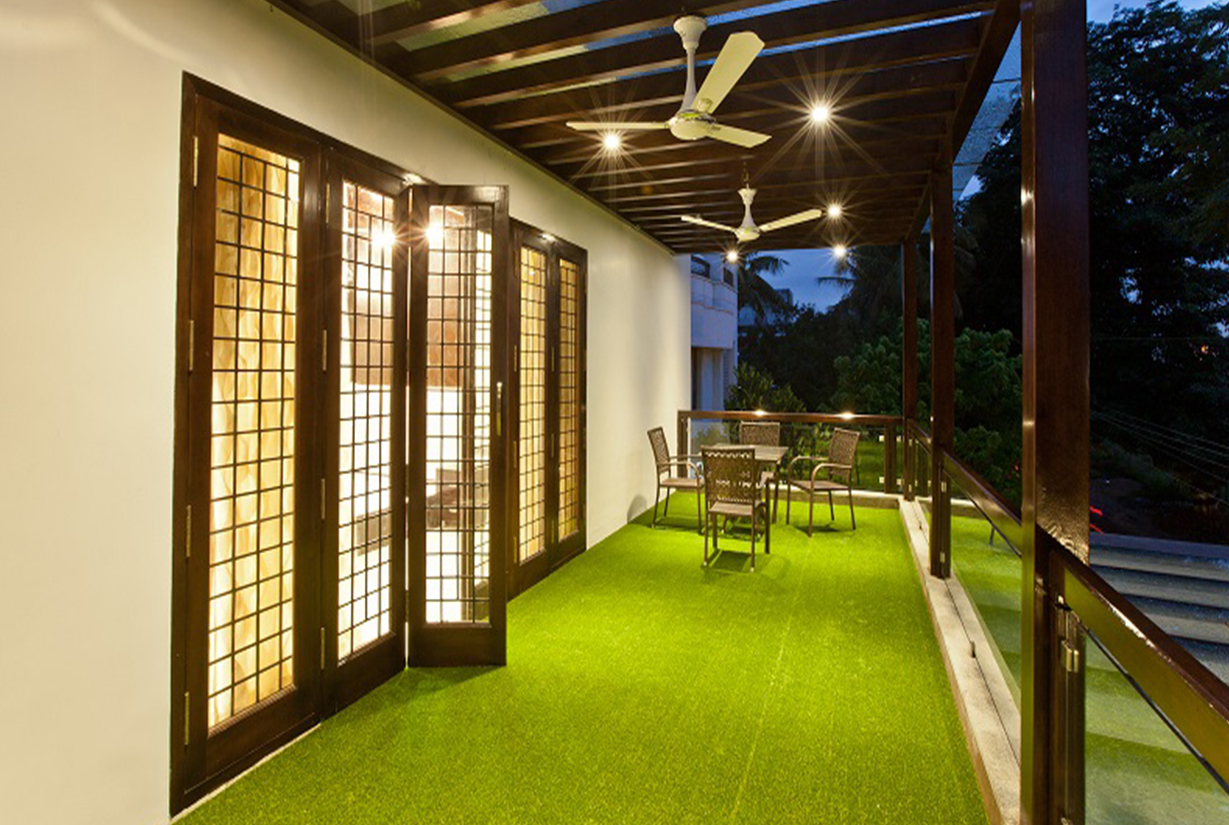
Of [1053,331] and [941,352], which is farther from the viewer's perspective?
[941,352]

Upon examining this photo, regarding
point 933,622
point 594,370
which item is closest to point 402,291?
point 594,370

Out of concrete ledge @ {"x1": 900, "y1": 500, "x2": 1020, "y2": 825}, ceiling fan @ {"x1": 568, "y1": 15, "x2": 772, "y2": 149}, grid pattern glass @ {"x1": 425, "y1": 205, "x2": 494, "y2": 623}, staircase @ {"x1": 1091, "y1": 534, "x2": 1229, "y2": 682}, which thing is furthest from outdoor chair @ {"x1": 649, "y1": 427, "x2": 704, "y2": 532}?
staircase @ {"x1": 1091, "y1": 534, "x2": 1229, "y2": 682}

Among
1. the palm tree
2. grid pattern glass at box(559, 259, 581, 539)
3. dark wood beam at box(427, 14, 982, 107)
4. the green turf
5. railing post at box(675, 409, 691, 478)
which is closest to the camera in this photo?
the green turf

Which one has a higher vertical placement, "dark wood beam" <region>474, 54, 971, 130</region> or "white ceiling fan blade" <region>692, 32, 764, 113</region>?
"dark wood beam" <region>474, 54, 971, 130</region>

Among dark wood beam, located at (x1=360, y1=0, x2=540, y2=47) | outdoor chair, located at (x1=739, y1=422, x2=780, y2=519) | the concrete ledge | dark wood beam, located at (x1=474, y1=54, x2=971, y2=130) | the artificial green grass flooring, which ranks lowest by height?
the artificial green grass flooring

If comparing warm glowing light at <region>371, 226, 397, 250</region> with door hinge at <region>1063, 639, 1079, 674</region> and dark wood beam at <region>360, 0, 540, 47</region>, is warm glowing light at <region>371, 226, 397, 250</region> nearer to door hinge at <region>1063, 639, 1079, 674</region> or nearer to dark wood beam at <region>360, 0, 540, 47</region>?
dark wood beam at <region>360, 0, 540, 47</region>

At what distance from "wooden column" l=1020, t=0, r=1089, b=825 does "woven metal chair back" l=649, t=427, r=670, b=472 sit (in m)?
4.82

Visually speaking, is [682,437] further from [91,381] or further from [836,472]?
[91,381]

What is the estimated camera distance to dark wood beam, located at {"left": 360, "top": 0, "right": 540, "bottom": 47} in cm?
271

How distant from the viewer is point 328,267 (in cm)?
287

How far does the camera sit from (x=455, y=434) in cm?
368

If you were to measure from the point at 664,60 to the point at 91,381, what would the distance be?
2.80 meters

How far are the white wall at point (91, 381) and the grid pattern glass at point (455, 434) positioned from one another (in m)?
1.21

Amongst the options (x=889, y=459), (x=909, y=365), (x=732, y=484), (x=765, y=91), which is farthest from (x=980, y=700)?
(x=889, y=459)
